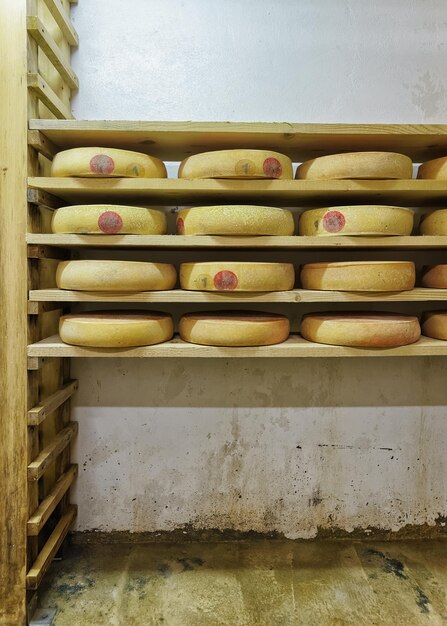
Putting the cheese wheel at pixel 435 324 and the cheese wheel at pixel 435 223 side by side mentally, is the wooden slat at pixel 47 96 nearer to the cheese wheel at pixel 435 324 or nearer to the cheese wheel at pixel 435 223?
the cheese wheel at pixel 435 223

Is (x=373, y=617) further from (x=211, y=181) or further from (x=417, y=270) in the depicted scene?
(x=211, y=181)

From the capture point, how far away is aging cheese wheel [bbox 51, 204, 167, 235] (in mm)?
1533

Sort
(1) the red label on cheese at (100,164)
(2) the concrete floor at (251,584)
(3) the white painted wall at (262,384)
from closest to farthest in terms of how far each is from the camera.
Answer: (1) the red label on cheese at (100,164)
(2) the concrete floor at (251,584)
(3) the white painted wall at (262,384)

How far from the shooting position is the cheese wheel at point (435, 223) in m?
1.68

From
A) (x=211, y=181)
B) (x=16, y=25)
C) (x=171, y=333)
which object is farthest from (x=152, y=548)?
(x=16, y=25)

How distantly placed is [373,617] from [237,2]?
267 centimetres

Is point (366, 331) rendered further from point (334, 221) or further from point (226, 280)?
point (226, 280)

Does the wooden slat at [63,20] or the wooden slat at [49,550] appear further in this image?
the wooden slat at [63,20]

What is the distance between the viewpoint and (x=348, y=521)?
216cm

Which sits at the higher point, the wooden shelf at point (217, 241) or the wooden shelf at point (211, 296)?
the wooden shelf at point (217, 241)

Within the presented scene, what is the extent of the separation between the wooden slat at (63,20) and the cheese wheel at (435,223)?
66.9 inches

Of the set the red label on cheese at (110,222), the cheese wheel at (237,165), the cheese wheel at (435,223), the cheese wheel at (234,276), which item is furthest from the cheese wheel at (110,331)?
the cheese wheel at (435,223)

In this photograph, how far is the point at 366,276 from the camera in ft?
5.22

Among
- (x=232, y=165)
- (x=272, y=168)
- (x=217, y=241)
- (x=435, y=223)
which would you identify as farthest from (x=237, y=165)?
(x=435, y=223)
